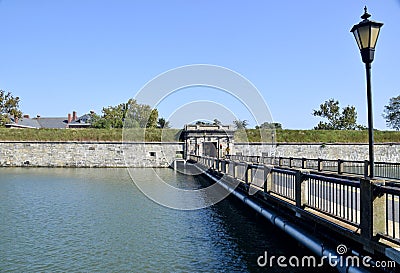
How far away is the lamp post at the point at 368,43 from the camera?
275 inches

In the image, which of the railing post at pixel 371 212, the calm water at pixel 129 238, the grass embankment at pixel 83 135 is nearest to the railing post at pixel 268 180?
the calm water at pixel 129 238

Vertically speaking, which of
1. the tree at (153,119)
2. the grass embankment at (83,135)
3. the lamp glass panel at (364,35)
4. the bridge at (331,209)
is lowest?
the bridge at (331,209)

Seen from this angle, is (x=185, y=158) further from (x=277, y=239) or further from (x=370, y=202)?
(x=370, y=202)

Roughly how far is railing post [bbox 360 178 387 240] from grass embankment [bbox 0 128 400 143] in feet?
121

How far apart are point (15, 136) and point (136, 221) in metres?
34.1

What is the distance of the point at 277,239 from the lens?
31.4 feet

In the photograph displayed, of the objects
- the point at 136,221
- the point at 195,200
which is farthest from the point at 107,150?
the point at 136,221

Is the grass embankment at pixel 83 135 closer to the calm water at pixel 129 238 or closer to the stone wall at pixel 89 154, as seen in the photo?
the stone wall at pixel 89 154

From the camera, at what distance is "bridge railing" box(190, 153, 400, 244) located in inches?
210

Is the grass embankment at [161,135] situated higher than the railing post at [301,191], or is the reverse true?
the grass embankment at [161,135]

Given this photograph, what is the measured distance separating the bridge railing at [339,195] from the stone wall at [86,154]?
26470 mm

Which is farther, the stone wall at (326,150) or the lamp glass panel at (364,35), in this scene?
the stone wall at (326,150)

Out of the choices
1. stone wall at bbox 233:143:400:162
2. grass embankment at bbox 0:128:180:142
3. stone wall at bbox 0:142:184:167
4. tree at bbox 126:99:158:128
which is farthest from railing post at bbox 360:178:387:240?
tree at bbox 126:99:158:128

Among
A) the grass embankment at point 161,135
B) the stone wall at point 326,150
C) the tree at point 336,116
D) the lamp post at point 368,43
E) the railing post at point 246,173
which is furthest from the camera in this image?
the tree at point 336,116
